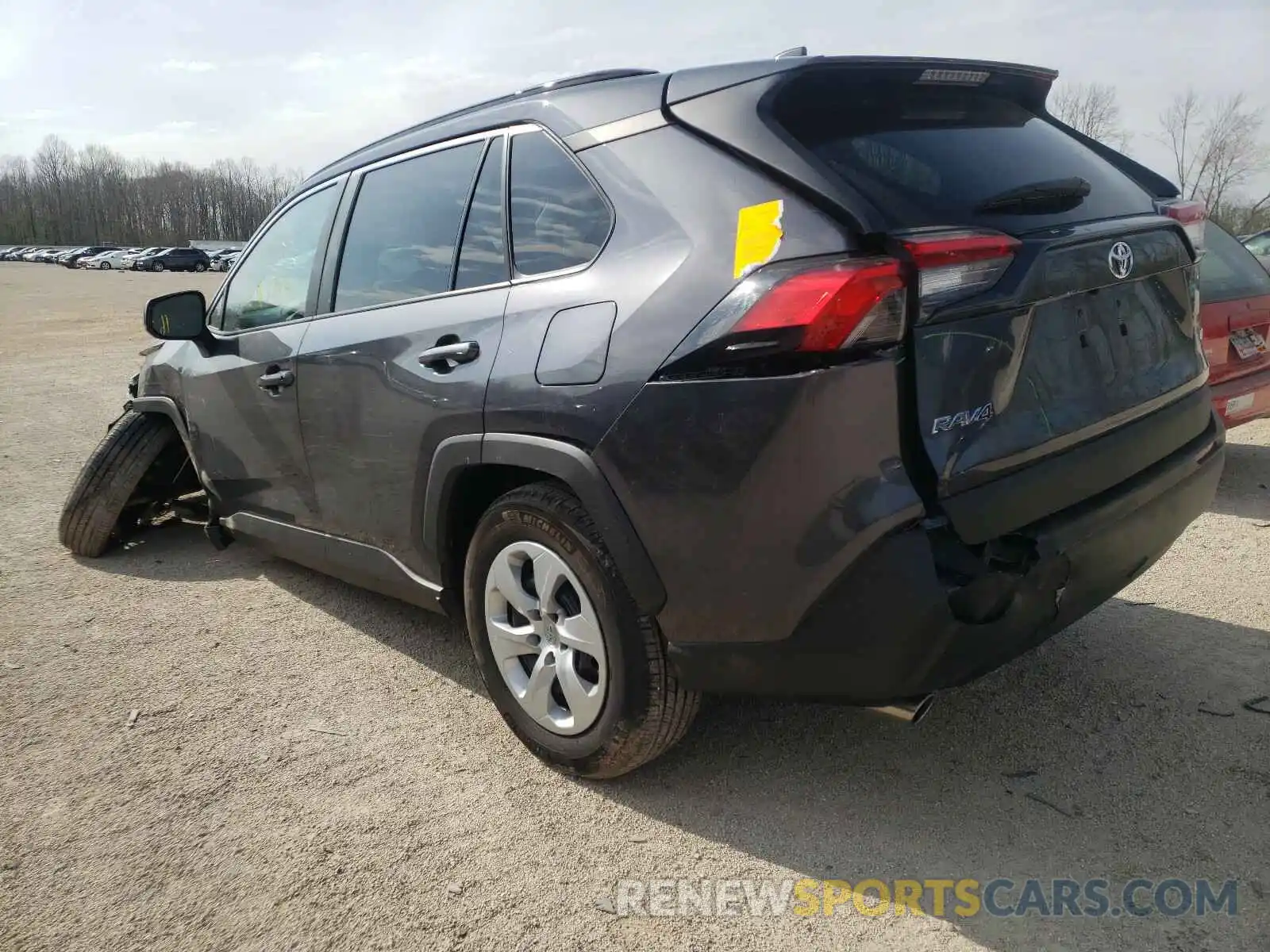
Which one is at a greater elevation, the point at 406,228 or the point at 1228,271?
the point at 406,228

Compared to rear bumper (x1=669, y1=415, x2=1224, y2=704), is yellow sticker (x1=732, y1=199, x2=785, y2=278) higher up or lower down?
higher up

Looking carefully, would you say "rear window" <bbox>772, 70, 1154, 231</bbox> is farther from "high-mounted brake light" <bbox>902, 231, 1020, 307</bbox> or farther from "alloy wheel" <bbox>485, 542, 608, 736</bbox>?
"alloy wheel" <bbox>485, 542, 608, 736</bbox>

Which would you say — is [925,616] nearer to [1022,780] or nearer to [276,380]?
[1022,780]

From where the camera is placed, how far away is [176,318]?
13.3 feet

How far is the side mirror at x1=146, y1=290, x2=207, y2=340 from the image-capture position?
13.3 ft

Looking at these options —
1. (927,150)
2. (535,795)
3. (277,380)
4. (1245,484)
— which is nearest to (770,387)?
(927,150)

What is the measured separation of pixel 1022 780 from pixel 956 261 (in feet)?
4.79

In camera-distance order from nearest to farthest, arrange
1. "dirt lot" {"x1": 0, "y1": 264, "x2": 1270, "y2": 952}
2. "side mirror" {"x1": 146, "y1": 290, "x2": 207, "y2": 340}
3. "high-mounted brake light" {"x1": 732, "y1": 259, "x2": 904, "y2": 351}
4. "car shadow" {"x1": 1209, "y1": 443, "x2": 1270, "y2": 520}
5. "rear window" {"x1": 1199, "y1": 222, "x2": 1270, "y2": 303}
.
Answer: "high-mounted brake light" {"x1": 732, "y1": 259, "x2": 904, "y2": 351}, "dirt lot" {"x1": 0, "y1": 264, "x2": 1270, "y2": 952}, "side mirror" {"x1": 146, "y1": 290, "x2": 207, "y2": 340}, "car shadow" {"x1": 1209, "y1": 443, "x2": 1270, "y2": 520}, "rear window" {"x1": 1199, "y1": 222, "x2": 1270, "y2": 303}

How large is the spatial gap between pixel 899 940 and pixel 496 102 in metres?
2.54

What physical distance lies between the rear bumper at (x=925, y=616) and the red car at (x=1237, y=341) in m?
3.33

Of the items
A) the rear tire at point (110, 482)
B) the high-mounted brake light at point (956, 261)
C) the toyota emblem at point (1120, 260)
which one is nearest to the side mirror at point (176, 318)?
the rear tire at point (110, 482)

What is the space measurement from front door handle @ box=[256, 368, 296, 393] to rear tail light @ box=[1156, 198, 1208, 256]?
288 centimetres

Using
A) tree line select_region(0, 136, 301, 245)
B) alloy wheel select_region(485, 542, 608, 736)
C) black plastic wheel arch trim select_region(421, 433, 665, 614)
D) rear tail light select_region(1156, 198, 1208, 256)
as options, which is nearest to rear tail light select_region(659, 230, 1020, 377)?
black plastic wheel arch trim select_region(421, 433, 665, 614)

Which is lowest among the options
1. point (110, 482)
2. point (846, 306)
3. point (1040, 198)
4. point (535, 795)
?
point (535, 795)
